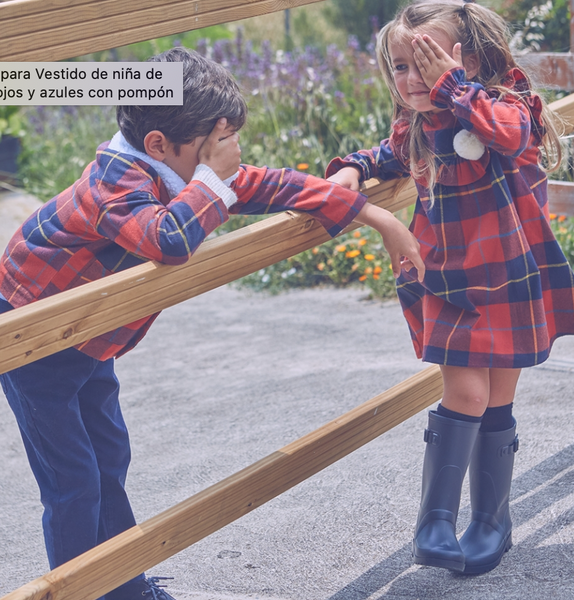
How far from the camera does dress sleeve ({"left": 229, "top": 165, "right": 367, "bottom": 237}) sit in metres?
1.83

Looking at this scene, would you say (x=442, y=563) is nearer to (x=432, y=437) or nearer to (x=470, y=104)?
(x=432, y=437)

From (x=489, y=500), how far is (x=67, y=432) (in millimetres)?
1091

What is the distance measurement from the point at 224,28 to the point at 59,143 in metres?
5.51

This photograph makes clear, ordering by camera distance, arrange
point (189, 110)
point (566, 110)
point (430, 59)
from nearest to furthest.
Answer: point (189, 110) < point (430, 59) < point (566, 110)

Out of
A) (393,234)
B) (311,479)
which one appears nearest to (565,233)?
(311,479)

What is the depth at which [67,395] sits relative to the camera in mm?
1832

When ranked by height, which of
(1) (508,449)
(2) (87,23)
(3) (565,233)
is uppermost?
(2) (87,23)

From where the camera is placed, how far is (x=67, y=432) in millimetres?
1846

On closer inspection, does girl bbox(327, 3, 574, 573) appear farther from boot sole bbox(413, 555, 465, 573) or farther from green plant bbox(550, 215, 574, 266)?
green plant bbox(550, 215, 574, 266)

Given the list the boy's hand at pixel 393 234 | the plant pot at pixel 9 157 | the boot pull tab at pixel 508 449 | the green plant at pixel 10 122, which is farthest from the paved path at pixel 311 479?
the green plant at pixel 10 122

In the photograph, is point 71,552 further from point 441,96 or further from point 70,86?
point 441,96

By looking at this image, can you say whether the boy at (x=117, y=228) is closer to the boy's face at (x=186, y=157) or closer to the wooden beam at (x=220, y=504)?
the boy's face at (x=186, y=157)

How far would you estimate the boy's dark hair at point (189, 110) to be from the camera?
1680mm

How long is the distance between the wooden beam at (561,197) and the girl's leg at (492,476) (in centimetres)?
167
